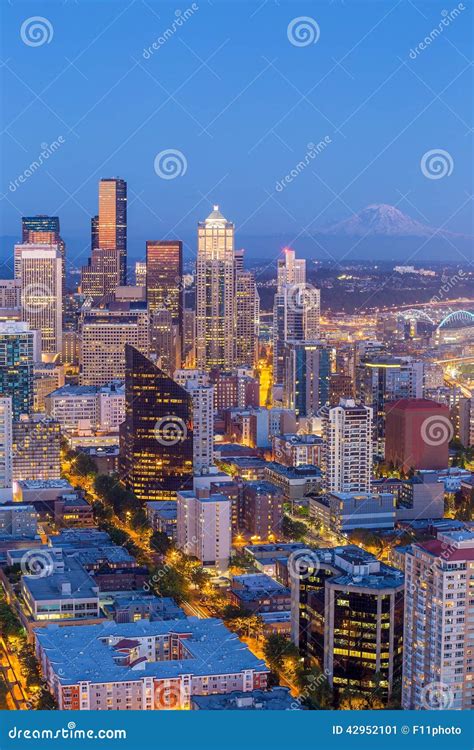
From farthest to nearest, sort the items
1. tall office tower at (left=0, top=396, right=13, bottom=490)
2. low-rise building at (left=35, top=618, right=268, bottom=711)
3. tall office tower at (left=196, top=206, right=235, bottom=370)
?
tall office tower at (left=196, top=206, right=235, bottom=370)
tall office tower at (left=0, top=396, right=13, bottom=490)
low-rise building at (left=35, top=618, right=268, bottom=711)

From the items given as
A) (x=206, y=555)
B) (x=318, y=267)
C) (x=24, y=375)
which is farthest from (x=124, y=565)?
(x=318, y=267)

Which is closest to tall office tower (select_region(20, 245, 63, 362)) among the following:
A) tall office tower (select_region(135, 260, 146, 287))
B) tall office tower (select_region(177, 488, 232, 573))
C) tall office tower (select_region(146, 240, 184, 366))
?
tall office tower (select_region(135, 260, 146, 287))

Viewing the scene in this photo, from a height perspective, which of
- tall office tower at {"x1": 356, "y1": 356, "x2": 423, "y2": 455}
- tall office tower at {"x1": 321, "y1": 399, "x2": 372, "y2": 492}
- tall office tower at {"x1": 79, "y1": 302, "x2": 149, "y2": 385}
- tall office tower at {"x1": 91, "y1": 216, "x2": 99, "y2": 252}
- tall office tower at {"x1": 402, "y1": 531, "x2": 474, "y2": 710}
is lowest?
tall office tower at {"x1": 402, "y1": 531, "x2": 474, "y2": 710}

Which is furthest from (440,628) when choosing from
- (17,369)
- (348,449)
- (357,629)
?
(17,369)

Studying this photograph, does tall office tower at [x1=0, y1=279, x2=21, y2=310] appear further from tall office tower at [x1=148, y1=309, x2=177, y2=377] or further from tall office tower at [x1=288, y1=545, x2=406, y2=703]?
tall office tower at [x1=288, y1=545, x2=406, y2=703]

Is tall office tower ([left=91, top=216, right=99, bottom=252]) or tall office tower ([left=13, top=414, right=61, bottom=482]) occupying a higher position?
tall office tower ([left=91, top=216, right=99, bottom=252])

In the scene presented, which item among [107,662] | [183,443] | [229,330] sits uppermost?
[229,330]

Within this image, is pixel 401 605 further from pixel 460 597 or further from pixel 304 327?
pixel 304 327

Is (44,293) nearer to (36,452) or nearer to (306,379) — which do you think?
(306,379)
